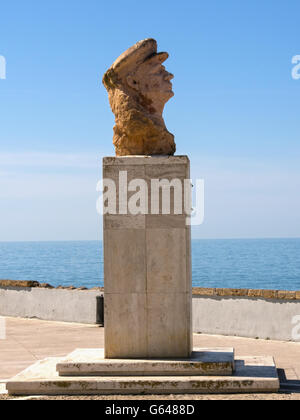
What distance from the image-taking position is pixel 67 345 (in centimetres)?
1215

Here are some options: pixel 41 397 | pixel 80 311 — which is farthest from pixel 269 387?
pixel 80 311

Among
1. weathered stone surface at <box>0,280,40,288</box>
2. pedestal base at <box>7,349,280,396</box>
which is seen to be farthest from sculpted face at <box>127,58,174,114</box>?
weathered stone surface at <box>0,280,40,288</box>

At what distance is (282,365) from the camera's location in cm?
1003

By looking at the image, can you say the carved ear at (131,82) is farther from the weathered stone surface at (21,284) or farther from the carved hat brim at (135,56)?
the weathered stone surface at (21,284)

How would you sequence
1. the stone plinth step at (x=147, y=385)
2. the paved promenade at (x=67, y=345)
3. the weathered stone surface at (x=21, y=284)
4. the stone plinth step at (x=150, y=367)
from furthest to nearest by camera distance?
the weathered stone surface at (x=21, y=284) < the paved promenade at (x=67, y=345) < the stone plinth step at (x=150, y=367) < the stone plinth step at (x=147, y=385)

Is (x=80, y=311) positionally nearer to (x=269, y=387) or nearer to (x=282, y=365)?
(x=282, y=365)

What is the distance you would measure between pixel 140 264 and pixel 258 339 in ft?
14.2

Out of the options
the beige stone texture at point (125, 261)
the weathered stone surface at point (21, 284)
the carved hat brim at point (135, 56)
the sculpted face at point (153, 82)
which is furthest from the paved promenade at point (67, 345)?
the carved hat brim at point (135, 56)

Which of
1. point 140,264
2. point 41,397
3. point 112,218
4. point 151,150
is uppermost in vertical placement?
point 151,150

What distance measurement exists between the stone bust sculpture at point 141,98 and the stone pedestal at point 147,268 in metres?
0.43

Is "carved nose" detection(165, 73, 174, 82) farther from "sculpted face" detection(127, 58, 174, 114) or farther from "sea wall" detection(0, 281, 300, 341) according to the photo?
"sea wall" detection(0, 281, 300, 341)

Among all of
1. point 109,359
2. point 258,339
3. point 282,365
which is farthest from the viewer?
point 258,339

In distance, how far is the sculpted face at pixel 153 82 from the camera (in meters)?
9.34

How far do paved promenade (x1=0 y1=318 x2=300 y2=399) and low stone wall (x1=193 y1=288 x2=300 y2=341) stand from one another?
230mm
